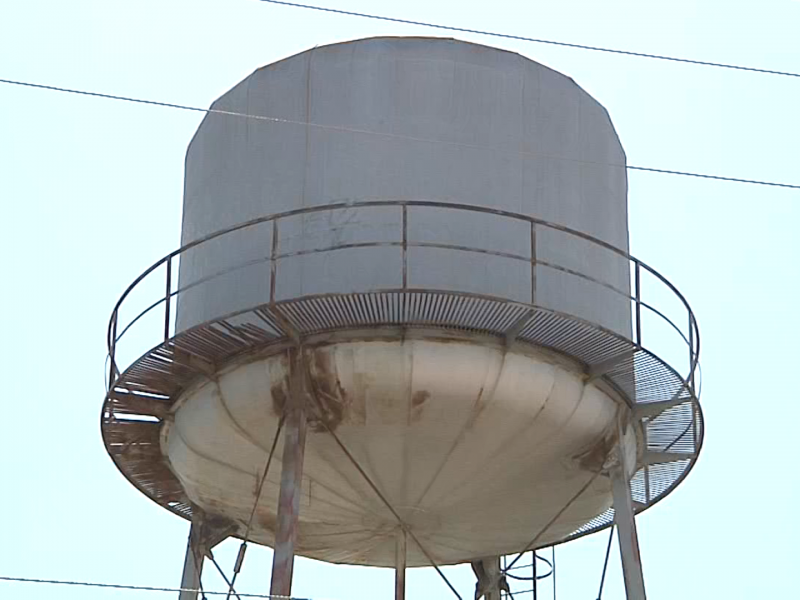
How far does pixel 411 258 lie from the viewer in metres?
17.6

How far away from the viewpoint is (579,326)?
17.6 metres

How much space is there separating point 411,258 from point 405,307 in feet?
1.72

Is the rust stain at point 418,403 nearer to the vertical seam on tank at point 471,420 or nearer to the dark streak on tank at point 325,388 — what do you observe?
the vertical seam on tank at point 471,420

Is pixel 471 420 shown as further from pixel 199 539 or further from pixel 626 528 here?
pixel 199 539

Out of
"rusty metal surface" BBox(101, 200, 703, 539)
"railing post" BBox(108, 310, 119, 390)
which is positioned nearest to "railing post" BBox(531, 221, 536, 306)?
"rusty metal surface" BBox(101, 200, 703, 539)

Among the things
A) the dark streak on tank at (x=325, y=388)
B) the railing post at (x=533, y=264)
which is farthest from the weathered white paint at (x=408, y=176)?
the dark streak on tank at (x=325, y=388)

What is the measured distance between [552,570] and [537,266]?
22.9 ft

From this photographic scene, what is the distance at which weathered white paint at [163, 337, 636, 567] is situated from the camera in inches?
690

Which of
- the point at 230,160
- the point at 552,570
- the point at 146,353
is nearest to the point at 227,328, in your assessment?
the point at 146,353

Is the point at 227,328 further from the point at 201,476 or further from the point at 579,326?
the point at 579,326

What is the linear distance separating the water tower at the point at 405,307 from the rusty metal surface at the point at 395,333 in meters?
0.03

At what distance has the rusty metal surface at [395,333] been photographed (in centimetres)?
1733

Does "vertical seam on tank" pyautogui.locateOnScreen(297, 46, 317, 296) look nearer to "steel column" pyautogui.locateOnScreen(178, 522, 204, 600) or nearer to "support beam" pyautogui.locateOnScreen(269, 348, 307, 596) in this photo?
"support beam" pyautogui.locateOnScreen(269, 348, 307, 596)

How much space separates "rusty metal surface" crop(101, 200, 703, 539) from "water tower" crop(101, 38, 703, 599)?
0.03m
